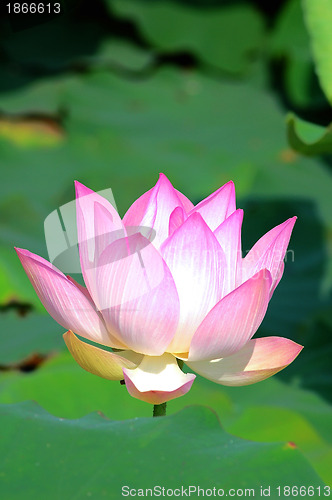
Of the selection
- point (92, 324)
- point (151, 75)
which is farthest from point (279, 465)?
point (151, 75)

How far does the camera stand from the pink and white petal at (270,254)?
2.11 feet

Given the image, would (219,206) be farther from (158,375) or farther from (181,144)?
(181,144)

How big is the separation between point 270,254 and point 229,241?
46 millimetres

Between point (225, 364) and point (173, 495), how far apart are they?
0.16 metres

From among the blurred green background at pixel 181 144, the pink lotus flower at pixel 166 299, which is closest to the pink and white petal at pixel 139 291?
the pink lotus flower at pixel 166 299

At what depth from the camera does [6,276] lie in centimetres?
128

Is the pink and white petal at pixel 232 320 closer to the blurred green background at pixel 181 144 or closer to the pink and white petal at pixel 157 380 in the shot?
the pink and white petal at pixel 157 380

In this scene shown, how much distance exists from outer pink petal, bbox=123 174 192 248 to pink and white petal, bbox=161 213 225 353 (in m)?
0.06

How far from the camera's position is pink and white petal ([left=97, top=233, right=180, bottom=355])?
592 millimetres

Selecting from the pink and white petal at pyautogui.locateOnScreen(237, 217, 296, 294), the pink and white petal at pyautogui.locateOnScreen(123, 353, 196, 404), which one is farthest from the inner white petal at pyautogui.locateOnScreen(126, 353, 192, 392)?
the pink and white petal at pyautogui.locateOnScreen(237, 217, 296, 294)

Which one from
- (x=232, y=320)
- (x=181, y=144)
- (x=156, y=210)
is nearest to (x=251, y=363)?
(x=232, y=320)

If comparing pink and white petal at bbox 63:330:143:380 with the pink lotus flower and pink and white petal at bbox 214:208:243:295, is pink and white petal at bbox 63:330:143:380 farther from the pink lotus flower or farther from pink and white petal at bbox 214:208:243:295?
pink and white petal at bbox 214:208:243:295

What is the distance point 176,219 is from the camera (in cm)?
64

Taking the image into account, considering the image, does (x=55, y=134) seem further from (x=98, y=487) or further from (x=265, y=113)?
(x=98, y=487)
